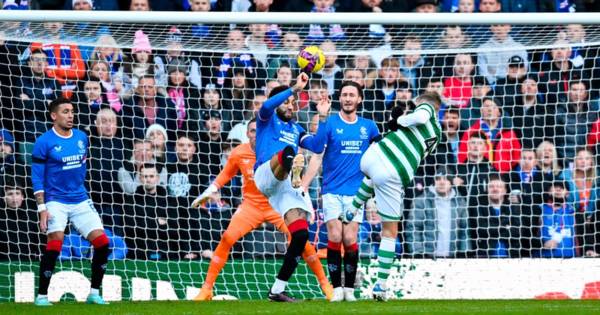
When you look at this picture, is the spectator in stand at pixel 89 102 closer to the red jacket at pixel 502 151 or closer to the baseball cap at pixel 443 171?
the baseball cap at pixel 443 171

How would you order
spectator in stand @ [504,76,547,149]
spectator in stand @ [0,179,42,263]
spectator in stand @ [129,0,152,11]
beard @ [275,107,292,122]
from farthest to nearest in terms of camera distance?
spectator in stand @ [129,0,152,11], spectator in stand @ [504,76,547,149], spectator in stand @ [0,179,42,263], beard @ [275,107,292,122]

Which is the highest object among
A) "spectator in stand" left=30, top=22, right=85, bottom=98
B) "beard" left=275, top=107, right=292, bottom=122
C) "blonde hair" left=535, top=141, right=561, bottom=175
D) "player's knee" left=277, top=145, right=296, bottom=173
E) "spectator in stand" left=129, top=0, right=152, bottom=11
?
"spectator in stand" left=129, top=0, right=152, bottom=11

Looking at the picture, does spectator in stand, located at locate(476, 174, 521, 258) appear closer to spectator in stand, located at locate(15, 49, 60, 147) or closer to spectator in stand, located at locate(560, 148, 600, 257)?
spectator in stand, located at locate(560, 148, 600, 257)

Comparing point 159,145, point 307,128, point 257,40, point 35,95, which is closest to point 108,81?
point 35,95

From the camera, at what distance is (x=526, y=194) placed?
14.5 m

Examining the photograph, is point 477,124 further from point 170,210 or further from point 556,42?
point 170,210

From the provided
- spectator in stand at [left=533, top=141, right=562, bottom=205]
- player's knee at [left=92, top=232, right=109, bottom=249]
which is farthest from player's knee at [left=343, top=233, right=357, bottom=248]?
spectator in stand at [left=533, top=141, right=562, bottom=205]

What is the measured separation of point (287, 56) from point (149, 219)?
9.01ft

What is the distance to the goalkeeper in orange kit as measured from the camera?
515 inches

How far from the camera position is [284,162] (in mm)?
10898

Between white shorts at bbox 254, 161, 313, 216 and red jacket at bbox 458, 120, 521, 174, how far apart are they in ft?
11.8

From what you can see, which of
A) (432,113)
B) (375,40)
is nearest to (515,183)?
(375,40)

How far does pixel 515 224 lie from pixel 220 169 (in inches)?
147

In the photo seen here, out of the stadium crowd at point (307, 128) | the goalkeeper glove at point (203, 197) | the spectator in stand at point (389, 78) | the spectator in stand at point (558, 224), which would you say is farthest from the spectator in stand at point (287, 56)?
the spectator in stand at point (558, 224)
